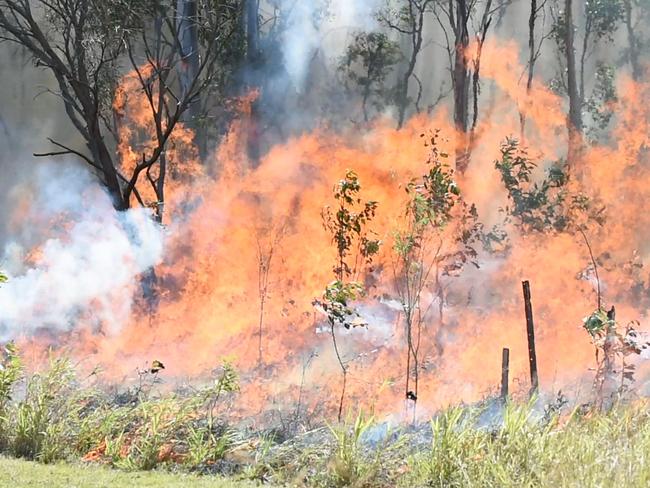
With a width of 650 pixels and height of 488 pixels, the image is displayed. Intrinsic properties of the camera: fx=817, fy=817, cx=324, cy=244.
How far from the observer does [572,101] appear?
780cm

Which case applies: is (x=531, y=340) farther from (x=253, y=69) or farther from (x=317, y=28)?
(x=253, y=69)

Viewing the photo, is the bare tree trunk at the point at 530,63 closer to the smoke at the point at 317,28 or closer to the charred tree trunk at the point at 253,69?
the smoke at the point at 317,28

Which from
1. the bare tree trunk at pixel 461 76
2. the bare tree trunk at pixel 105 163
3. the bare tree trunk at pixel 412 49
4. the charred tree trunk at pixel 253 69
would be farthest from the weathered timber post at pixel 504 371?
the bare tree trunk at pixel 105 163

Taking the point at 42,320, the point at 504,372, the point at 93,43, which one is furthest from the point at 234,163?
the point at 504,372

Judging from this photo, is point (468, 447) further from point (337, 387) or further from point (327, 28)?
point (327, 28)

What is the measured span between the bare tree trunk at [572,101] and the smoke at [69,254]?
165 inches

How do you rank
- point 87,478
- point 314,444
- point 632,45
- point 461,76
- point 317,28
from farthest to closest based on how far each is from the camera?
point 317,28 < point 461,76 < point 632,45 < point 314,444 < point 87,478

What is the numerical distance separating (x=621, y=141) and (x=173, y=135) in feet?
14.6

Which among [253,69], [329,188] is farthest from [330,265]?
[253,69]

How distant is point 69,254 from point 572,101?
210 inches

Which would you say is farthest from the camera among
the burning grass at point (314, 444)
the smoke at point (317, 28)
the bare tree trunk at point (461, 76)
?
the smoke at point (317, 28)

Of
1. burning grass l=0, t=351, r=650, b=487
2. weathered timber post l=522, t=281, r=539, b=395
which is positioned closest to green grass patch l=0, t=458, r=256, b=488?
burning grass l=0, t=351, r=650, b=487

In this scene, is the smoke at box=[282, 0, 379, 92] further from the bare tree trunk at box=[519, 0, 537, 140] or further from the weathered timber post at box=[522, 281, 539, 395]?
the weathered timber post at box=[522, 281, 539, 395]

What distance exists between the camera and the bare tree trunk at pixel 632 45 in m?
7.67
